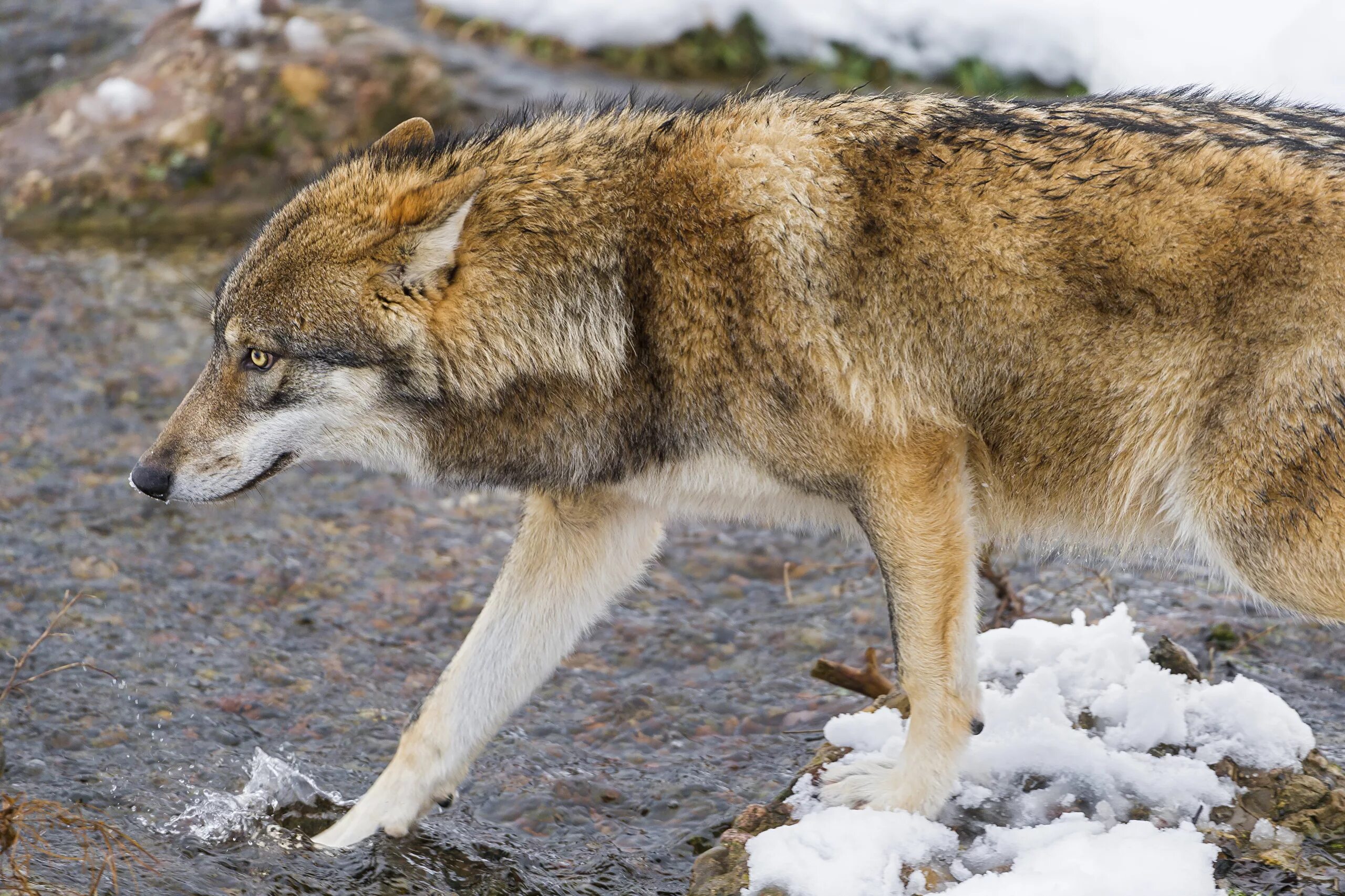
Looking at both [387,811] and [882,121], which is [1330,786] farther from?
[387,811]

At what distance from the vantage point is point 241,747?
16.5ft

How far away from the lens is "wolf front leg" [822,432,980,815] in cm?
410

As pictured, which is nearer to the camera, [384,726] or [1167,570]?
[384,726]

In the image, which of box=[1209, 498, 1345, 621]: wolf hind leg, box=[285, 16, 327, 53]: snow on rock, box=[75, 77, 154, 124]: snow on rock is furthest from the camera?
box=[285, 16, 327, 53]: snow on rock

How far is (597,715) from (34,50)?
358 inches

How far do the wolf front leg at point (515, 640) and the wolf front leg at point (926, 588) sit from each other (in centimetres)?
99

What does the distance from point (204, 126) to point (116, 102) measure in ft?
2.43

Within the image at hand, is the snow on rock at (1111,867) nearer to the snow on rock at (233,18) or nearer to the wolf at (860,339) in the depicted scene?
the wolf at (860,339)

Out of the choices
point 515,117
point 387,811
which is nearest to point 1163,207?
point 515,117

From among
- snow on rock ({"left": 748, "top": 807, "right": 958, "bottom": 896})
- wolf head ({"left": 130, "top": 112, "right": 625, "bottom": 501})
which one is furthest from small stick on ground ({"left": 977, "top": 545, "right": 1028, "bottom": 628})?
wolf head ({"left": 130, "top": 112, "right": 625, "bottom": 501})

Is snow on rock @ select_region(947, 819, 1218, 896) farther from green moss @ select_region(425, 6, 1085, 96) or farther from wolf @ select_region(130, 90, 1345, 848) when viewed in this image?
green moss @ select_region(425, 6, 1085, 96)

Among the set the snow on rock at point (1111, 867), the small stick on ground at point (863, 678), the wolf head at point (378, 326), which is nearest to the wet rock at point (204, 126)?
the wolf head at point (378, 326)

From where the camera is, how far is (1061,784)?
418 centimetres

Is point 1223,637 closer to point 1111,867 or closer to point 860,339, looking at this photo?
point 1111,867
